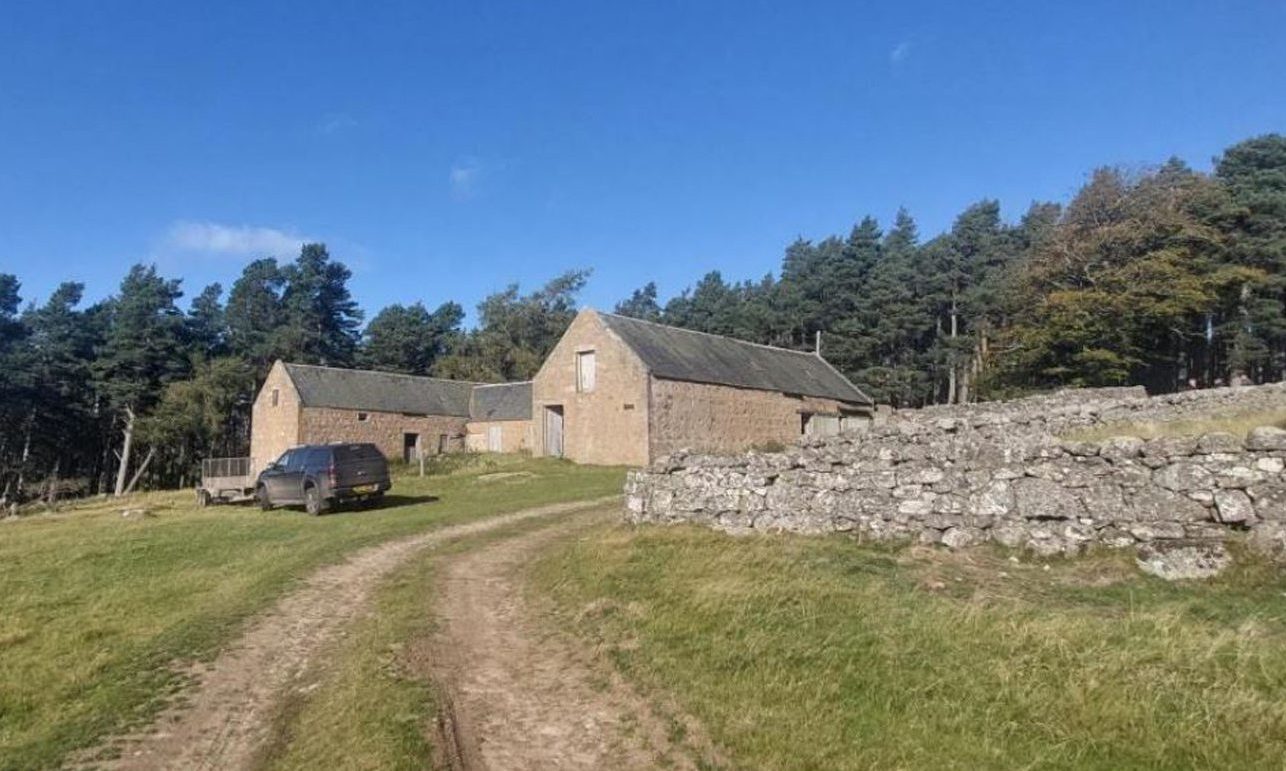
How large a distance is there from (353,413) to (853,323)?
39482 mm

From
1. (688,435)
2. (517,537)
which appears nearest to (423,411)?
(688,435)

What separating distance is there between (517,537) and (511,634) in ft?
21.3

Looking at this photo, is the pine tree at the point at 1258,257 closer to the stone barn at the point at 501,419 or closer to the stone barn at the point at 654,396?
the stone barn at the point at 654,396

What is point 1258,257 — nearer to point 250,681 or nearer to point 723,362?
point 723,362

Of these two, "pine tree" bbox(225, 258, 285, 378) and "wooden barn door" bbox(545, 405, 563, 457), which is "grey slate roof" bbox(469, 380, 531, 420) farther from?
"pine tree" bbox(225, 258, 285, 378)

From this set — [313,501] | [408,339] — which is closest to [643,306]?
[408,339]

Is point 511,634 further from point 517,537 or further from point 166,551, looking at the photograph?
point 166,551

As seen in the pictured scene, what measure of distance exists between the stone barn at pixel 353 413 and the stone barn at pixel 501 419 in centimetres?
90

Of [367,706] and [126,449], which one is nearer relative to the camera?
[367,706]

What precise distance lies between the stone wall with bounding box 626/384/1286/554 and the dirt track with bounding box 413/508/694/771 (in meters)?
4.26

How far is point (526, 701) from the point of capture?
5902 millimetres

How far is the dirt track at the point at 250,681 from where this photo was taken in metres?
5.27

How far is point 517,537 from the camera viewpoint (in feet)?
46.8

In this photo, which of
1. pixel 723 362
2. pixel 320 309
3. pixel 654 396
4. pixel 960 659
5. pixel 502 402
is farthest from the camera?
pixel 320 309
